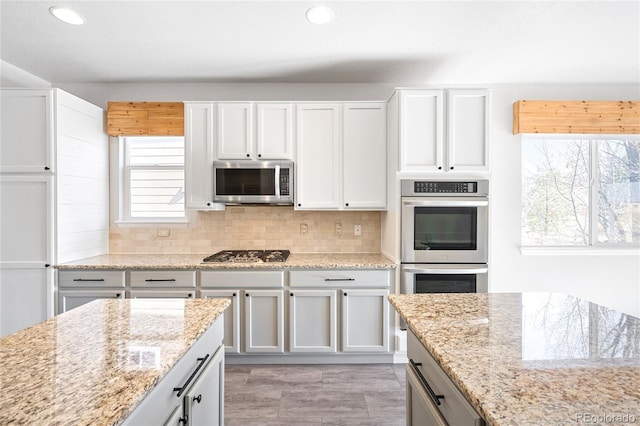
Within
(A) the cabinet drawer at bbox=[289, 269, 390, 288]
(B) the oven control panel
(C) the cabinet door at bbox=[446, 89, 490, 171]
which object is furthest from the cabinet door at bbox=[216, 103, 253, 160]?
(C) the cabinet door at bbox=[446, 89, 490, 171]

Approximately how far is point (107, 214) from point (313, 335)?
240cm

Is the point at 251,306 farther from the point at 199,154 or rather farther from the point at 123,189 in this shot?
the point at 123,189

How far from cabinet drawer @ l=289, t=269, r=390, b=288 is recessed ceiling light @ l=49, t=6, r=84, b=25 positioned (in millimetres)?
2437

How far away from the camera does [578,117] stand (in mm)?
3322

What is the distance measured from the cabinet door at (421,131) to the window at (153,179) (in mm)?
2264

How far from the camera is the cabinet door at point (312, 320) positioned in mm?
2781

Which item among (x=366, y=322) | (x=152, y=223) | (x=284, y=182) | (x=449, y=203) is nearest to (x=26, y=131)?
(x=152, y=223)

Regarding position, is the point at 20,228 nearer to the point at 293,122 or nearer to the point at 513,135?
the point at 293,122

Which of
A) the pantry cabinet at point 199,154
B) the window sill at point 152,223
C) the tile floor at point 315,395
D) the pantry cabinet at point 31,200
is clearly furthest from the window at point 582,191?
the pantry cabinet at point 31,200

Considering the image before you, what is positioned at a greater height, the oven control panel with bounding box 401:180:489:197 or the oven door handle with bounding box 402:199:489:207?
the oven control panel with bounding box 401:180:489:197

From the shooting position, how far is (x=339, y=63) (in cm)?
290

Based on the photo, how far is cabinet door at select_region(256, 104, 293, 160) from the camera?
9.91ft

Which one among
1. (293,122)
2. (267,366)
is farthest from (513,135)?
(267,366)
